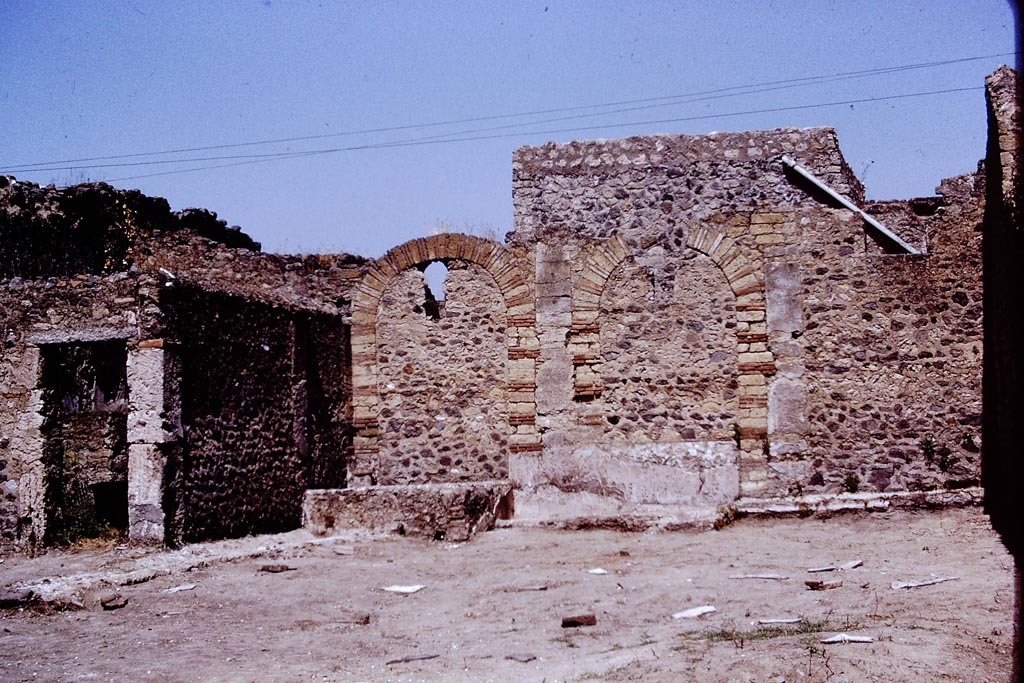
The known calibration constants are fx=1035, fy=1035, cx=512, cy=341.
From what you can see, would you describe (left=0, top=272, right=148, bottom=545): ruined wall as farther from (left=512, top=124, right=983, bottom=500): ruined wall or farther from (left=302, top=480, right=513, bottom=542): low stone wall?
(left=512, top=124, right=983, bottom=500): ruined wall

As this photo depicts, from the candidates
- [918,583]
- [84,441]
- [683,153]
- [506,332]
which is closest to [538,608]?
[918,583]

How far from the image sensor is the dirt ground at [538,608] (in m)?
5.32

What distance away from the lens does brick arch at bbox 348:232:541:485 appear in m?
12.4

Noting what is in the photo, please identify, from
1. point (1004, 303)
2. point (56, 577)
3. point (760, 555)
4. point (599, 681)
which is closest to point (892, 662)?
point (599, 681)

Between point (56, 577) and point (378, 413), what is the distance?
4.88 m

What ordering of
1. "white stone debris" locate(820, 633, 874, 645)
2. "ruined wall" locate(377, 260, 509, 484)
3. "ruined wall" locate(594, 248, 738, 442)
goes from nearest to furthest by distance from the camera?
"white stone debris" locate(820, 633, 874, 645) < "ruined wall" locate(594, 248, 738, 442) < "ruined wall" locate(377, 260, 509, 484)

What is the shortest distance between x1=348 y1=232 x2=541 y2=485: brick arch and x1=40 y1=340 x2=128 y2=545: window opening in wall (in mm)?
2791

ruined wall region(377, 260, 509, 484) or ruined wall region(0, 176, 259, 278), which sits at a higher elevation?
ruined wall region(0, 176, 259, 278)

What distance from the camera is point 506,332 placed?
41.5 ft

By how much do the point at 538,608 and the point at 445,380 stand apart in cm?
556

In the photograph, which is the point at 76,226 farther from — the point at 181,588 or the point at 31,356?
the point at 181,588

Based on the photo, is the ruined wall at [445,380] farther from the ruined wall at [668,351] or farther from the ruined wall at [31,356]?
the ruined wall at [31,356]

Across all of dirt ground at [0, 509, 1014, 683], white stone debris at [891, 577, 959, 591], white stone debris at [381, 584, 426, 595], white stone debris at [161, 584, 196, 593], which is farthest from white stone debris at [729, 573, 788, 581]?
white stone debris at [161, 584, 196, 593]

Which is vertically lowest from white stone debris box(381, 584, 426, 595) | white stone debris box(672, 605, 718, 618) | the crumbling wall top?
white stone debris box(381, 584, 426, 595)
